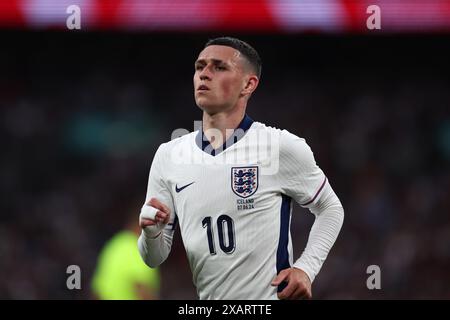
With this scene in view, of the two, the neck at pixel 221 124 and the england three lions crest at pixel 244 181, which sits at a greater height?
the neck at pixel 221 124

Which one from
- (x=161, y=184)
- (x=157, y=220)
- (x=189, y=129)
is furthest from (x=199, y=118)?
(x=157, y=220)

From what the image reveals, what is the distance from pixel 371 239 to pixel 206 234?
5296 millimetres

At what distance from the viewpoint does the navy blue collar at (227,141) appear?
383cm

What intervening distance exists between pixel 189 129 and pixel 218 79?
577 centimetres

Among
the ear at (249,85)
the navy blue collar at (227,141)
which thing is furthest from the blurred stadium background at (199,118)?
the ear at (249,85)

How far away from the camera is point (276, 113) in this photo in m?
9.88

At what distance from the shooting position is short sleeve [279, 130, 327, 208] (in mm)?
Answer: 3707

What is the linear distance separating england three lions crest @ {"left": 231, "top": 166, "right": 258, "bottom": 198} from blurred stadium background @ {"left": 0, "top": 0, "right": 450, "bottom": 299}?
433 cm

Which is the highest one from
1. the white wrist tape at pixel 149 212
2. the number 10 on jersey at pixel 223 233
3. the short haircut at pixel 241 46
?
the short haircut at pixel 241 46

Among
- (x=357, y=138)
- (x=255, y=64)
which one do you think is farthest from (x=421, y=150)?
(x=255, y=64)

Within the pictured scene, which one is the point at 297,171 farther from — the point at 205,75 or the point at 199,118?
the point at 199,118

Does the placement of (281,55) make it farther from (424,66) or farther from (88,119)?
(88,119)

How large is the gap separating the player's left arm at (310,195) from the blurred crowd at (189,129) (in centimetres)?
439

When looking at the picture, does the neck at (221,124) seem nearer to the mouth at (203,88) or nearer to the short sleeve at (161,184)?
the mouth at (203,88)
